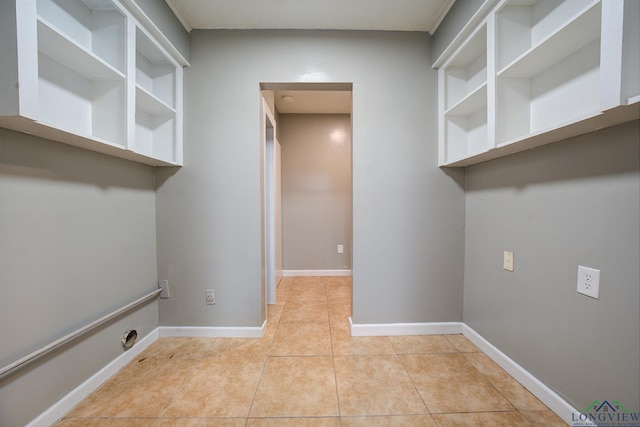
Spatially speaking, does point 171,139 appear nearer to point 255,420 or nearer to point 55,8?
point 55,8

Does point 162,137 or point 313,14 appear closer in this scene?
point 313,14

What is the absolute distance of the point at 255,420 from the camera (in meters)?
1.21

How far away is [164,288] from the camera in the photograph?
6.43 ft

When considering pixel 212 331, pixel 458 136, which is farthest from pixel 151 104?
pixel 458 136

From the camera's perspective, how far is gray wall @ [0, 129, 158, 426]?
1.04 metres

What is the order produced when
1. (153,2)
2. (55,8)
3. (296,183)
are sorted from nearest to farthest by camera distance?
1. (55,8)
2. (153,2)
3. (296,183)

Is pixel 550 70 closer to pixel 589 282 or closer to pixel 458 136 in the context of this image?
pixel 458 136

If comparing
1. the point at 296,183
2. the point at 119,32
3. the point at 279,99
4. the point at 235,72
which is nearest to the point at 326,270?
the point at 296,183

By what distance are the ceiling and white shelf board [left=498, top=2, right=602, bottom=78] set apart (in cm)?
82

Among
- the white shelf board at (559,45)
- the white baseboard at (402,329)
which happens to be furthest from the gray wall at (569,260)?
the white shelf board at (559,45)

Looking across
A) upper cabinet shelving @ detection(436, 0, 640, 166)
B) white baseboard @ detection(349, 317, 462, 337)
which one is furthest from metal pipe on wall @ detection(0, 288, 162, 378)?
upper cabinet shelving @ detection(436, 0, 640, 166)

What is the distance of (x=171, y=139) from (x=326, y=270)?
8.66ft

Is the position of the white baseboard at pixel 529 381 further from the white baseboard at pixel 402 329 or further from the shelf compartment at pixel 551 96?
the shelf compartment at pixel 551 96

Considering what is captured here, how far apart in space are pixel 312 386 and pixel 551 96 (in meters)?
2.03
